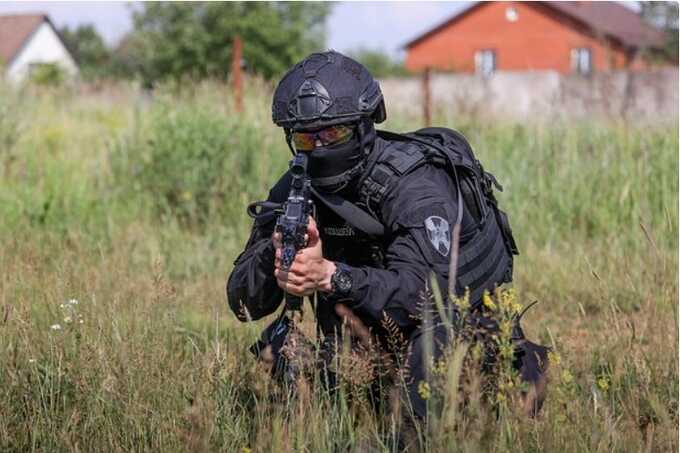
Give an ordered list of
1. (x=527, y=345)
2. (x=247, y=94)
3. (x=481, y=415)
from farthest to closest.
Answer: (x=247, y=94), (x=527, y=345), (x=481, y=415)

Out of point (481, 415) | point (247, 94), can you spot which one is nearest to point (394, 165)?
point (481, 415)

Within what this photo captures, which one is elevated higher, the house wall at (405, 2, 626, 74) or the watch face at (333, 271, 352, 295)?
the house wall at (405, 2, 626, 74)

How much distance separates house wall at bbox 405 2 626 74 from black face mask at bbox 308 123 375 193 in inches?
1542

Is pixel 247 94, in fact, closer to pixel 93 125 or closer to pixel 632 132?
pixel 93 125

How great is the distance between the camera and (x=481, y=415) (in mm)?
2371

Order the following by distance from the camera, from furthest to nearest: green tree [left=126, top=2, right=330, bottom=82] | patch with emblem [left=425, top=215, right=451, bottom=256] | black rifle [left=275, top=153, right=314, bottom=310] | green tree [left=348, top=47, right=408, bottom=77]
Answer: green tree [left=348, top=47, right=408, bottom=77]
green tree [left=126, top=2, right=330, bottom=82]
patch with emblem [left=425, top=215, right=451, bottom=256]
black rifle [left=275, top=153, right=314, bottom=310]

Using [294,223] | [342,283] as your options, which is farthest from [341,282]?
[294,223]

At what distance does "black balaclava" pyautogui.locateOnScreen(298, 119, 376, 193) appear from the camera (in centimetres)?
310

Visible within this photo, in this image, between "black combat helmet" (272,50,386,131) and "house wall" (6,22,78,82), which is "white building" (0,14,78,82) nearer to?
"house wall" (6,22,78,82)

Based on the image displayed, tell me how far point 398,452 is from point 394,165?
0.88 meters

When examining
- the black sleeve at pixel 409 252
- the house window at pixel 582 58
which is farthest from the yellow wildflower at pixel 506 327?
the house window at pixel 582 58

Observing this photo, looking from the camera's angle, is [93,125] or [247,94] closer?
[247,94]

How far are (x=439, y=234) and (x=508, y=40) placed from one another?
4584cm

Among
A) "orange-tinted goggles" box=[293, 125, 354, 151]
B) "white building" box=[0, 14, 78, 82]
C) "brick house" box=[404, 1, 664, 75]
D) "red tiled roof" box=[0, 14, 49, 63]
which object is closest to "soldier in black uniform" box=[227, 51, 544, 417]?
"orange-tinted goggles" box=[293, 125, 354, 151]
